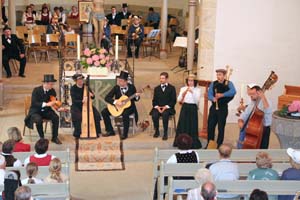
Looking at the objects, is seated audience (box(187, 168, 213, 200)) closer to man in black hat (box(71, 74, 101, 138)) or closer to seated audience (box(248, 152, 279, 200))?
seated audience (box(248, 152, 279, 200))

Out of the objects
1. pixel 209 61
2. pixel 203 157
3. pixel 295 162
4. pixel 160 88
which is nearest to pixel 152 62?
pixel 209 61

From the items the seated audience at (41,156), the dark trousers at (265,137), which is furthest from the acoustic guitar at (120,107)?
the seated audience at (41,156)

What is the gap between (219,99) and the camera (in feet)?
37.3

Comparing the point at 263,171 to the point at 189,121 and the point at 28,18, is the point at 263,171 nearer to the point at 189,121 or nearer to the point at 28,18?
the point at 189,121

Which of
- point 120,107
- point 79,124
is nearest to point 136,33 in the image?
point 120,107

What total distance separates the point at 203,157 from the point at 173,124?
3888 millimetres

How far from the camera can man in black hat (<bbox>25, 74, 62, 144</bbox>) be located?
11.4 meters

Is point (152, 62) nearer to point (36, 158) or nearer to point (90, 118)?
point (90, 118)

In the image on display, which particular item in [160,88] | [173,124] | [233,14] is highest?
[233,14]

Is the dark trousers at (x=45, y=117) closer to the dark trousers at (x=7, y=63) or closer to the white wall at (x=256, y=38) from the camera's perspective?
the white wall at (x=256, y=38)

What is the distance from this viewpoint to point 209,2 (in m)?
13.1

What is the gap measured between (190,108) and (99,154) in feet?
5.85

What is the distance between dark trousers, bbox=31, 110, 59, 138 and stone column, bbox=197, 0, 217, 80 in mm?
3442

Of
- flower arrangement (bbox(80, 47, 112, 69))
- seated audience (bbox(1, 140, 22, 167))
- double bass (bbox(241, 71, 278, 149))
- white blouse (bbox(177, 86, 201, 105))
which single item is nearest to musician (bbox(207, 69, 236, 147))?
white blouse (bbox(177, 86, 201, 105))
